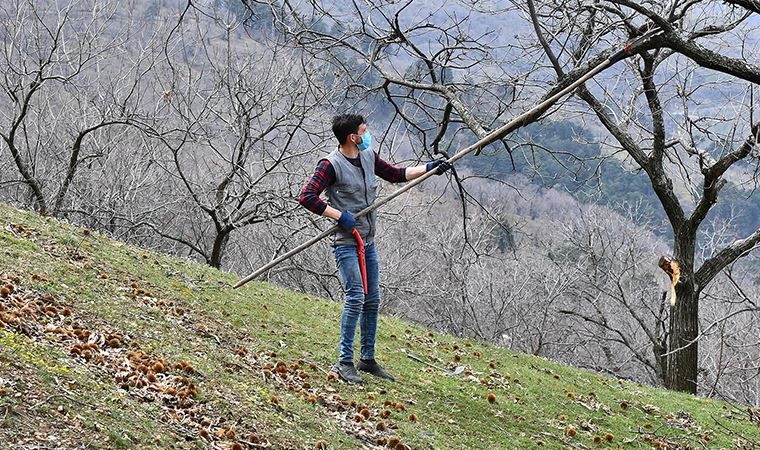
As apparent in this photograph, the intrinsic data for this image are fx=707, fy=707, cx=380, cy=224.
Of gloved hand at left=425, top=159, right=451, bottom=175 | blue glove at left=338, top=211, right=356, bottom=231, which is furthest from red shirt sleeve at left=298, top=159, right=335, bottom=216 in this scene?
gloved hand at left=425, top=159, right=451, bottom=175

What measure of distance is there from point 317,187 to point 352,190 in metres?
0.37

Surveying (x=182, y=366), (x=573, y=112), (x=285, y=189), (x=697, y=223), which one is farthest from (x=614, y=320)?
(x=182, y=366)

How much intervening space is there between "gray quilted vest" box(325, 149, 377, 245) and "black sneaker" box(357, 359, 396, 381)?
1.22 m

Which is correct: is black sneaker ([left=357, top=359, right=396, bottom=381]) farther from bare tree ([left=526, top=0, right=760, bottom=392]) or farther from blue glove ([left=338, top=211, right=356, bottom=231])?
bare tree ([left=526, top=0, right=760, bottom=392])

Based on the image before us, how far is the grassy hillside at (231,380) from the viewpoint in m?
3.89

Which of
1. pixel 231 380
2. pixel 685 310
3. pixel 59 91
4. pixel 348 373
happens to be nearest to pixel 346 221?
pixel 348 373

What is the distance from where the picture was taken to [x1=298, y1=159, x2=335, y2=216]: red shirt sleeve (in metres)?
6.04

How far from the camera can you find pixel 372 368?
22.5ft

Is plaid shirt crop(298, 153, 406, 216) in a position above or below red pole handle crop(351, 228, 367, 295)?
above

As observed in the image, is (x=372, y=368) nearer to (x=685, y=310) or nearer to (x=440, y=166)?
(x=440, y=166)

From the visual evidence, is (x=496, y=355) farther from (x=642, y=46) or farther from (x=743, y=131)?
(x=743, y=131)

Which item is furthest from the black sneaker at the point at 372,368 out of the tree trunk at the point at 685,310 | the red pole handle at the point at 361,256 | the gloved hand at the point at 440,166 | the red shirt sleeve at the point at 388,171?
the tree trunk at the point at 685,310

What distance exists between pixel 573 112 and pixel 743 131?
4.35 metres

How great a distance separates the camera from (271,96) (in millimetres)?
17906
